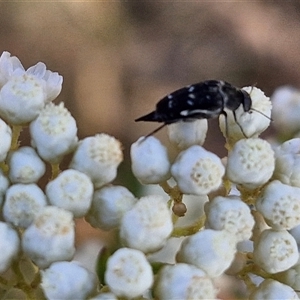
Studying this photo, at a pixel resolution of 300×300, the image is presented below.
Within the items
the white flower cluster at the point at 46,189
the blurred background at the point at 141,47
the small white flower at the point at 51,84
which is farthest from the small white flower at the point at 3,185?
the blurred background at the point at 141,47

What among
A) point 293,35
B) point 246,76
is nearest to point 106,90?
point 246,76

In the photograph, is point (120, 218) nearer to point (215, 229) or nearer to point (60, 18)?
point (215, 229)

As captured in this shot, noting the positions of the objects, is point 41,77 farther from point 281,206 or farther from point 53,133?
point 281,206

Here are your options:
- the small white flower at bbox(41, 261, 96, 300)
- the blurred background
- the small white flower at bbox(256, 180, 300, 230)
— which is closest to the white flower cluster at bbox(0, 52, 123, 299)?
the small white flower at bbox(41, 261, 96, 300)

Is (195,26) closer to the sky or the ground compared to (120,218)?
closer to the sky

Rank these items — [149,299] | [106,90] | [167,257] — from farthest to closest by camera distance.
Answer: [106,90]
[167,257]
[149,299]

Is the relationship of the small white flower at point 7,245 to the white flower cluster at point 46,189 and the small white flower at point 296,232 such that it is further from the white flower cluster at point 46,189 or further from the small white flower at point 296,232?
the small white flower at point 296,232
